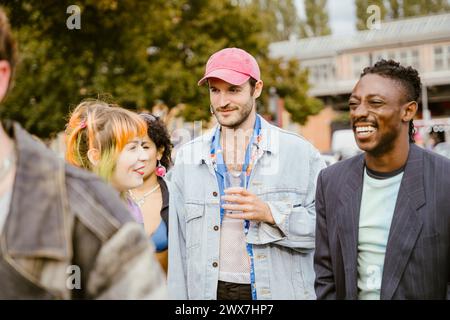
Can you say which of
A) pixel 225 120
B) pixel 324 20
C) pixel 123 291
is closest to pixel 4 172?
pixel 123 291

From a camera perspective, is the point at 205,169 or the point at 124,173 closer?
the point at 124,173

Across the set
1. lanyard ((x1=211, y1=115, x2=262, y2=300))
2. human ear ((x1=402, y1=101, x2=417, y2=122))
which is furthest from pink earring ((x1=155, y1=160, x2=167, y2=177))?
human ear ((x1=402, y1=101, x2=417, y2=122))

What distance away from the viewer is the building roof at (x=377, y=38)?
180 feet

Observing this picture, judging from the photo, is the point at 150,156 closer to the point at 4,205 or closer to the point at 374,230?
the point at 374,230

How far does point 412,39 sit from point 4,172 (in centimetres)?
5694

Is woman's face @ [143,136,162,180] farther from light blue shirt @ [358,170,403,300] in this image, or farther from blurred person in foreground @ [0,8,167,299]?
blurred person in foreground @ [0,8,167,299]

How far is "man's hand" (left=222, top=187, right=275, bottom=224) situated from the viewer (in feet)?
10.3

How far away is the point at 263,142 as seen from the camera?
11.7ft

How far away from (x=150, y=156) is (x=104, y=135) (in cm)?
76

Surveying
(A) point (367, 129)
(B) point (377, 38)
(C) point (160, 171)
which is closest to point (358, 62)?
(B) point (377, 38)

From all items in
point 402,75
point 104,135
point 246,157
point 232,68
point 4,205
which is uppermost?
point 232,68

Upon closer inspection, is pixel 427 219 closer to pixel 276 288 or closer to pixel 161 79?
pixel 276 288

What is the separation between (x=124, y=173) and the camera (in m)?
3.24

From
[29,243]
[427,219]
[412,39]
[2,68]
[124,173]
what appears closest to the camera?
[29,243]
